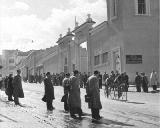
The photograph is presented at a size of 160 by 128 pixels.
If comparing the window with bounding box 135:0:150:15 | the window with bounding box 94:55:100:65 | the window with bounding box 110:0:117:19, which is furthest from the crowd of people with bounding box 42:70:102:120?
the window with bounding box 94:55:100:65

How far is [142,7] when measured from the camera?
114ft

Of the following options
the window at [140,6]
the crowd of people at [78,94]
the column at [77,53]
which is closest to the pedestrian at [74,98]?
the crowd of people at [78,94]

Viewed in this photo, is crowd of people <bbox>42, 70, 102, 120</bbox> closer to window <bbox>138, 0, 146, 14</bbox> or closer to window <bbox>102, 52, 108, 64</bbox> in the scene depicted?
window <bbox>138, 0, 146, 14</bbox>

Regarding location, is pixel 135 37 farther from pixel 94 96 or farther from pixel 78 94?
pixel 94 96

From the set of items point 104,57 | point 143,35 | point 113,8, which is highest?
point 113,8

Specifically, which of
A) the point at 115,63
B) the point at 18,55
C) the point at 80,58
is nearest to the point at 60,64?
the point at 80,58

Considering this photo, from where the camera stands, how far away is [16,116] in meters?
13.8

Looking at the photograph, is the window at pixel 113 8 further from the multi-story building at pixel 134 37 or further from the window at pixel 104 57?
the window at pixel 104 57

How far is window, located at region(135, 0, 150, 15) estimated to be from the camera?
3441 cm

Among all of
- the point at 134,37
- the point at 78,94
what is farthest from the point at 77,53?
the point at 78,94

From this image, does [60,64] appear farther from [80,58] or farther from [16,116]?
[16,116]

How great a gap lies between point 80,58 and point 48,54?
1955cm

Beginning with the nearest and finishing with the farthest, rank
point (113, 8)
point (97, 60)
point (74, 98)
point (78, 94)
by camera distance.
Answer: point (74, 98)
point (78, 94)
point (113, 8)
point (97, 60)

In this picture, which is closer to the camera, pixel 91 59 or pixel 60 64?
pixel 91 59
